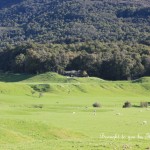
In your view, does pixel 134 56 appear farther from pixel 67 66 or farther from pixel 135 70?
pixel 67 66

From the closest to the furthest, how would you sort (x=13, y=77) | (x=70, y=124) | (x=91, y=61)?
(x=70, y=124) < (x=13, y=77) < (x=91, y=61)

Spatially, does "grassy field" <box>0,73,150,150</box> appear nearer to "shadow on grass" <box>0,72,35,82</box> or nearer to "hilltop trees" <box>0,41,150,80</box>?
"hilltop trees" <box>0,41,150,80</box>

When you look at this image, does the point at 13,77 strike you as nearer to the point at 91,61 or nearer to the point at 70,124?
the point at 91,61

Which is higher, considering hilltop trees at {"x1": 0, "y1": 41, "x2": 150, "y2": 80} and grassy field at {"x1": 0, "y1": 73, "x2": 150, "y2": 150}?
grassy field at {"x1": 0, "y1": 73, "x2": 150, "y2": 150}

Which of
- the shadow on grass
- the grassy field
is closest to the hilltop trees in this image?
the shadow on grass

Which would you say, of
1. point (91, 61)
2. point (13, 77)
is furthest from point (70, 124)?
point (91, 61)

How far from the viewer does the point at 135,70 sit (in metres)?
150

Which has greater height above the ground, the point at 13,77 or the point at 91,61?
the point at 91,61

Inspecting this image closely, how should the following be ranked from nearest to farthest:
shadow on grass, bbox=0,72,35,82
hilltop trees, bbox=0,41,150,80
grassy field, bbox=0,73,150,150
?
grassy field, bbox=0,73,150,150, shadow on grass, bbox=0,72,35,82, hilltop trees, bbox=0,41,150,80

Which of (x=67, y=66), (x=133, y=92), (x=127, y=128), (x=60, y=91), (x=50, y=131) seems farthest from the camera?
(x=67, y=66)

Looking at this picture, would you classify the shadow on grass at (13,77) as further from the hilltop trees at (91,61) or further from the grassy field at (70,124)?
the grassy field at (70,124)

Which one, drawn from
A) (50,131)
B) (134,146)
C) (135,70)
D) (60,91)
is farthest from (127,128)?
(135,70)

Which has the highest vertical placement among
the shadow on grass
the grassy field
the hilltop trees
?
the grassy field

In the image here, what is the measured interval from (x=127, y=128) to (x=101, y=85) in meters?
73.7
